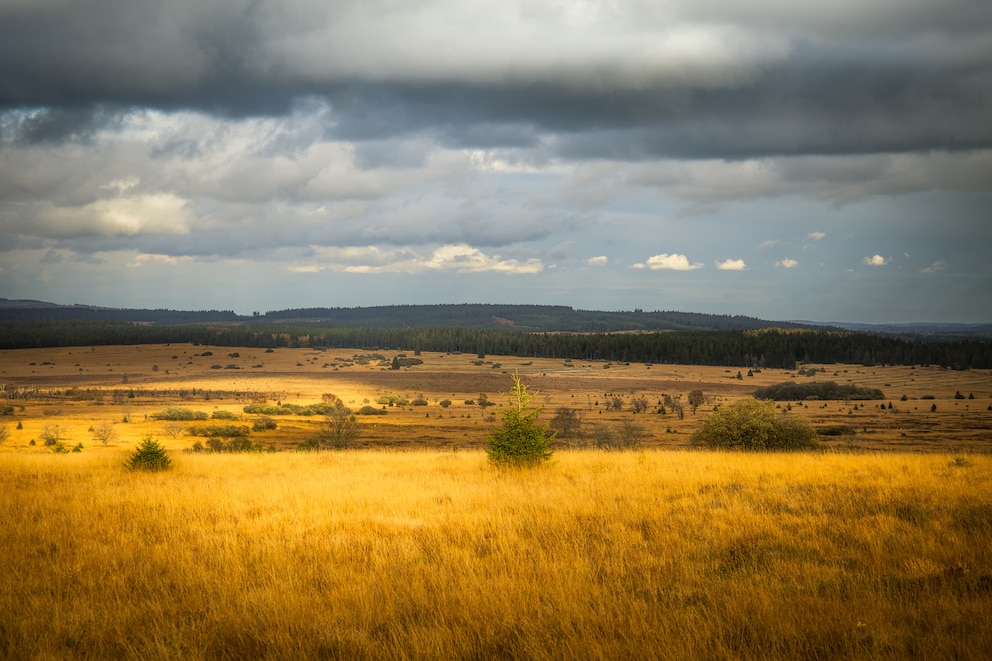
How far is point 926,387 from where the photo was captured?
88.6 m

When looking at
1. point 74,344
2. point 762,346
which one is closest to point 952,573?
point 762,346

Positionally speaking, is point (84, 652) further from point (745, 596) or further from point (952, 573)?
point (952, 573)

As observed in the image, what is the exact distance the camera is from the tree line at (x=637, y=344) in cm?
13662

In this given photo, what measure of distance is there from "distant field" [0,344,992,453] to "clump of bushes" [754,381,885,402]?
3419 millimetres

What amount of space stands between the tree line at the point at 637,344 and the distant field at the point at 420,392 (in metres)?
10.6

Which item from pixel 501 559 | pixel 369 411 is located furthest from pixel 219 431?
pixel 501 559

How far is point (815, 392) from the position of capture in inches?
3172

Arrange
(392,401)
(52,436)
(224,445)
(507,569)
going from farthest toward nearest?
(392,401), (52,436), (224,445), (507,569)

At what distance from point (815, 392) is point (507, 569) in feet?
277

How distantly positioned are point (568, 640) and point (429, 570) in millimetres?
2558

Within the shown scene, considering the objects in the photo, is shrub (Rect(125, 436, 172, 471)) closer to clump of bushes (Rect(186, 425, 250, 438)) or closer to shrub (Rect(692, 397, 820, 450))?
shrub (Rect(692, 397, 820, 450))

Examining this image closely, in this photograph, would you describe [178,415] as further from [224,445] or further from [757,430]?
[757,430]

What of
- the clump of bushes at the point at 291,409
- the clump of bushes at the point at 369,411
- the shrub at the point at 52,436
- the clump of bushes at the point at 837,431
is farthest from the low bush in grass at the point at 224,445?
the clump of bushes at the point at 837,431

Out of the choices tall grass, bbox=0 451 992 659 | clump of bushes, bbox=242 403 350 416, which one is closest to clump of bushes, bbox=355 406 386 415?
clump of bushes, bbox=242 403 350 416
